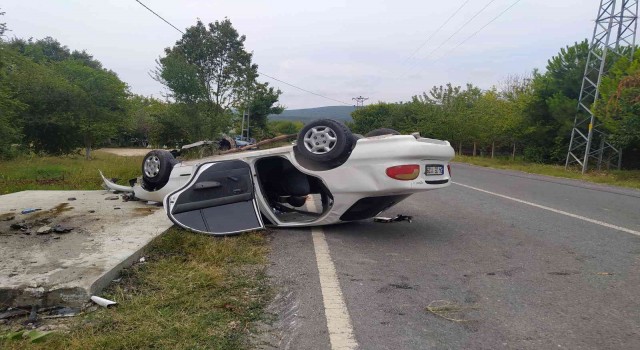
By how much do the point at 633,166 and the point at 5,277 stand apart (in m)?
29.8

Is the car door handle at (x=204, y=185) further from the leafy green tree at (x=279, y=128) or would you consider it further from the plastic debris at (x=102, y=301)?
the leafy green tree at (x=279, y=128)

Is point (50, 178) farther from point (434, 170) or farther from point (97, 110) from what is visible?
point (97, 110)

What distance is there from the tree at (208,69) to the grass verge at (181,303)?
1888 cm

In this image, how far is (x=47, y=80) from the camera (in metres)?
22.3

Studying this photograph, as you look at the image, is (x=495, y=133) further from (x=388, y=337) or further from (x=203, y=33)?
(x=388, y=337)

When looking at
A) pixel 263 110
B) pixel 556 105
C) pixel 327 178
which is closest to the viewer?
pixel 327 178

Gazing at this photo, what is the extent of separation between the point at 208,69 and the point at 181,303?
1119 inches

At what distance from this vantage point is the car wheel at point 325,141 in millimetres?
5519

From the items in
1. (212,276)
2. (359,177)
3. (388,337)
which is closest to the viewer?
(388,337)

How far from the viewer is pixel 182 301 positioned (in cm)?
338

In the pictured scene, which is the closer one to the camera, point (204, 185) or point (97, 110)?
point (204, 185)

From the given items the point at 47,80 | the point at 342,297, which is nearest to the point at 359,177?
the point at 342,297

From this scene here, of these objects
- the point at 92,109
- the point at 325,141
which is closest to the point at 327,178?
the point at 325,141

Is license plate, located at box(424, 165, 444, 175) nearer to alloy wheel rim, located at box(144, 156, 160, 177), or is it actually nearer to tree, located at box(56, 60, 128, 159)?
alloy wheel rim, located at box(144, 156, 160, 177)
